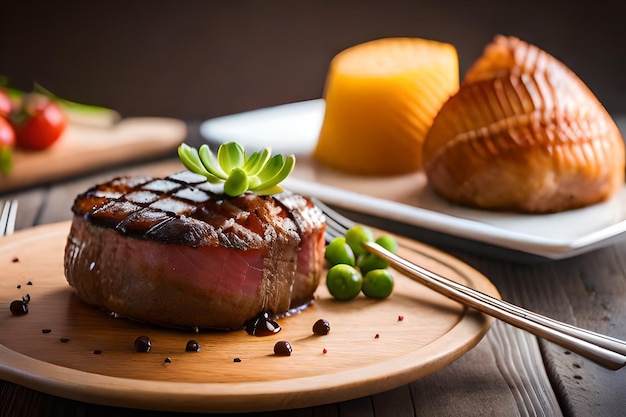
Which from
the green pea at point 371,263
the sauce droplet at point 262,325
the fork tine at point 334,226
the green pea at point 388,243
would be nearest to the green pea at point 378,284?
the green pea at point 371,263

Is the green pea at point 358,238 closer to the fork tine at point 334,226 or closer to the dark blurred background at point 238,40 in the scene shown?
the fork tine at point 334,226

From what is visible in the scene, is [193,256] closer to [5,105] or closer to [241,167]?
[241,167]

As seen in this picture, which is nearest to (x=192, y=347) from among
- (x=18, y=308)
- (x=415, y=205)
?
(x=18, y=308)

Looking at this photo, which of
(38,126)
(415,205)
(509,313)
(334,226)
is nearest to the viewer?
(509,313)

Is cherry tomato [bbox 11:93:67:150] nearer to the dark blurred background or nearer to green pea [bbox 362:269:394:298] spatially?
the dark blurred background

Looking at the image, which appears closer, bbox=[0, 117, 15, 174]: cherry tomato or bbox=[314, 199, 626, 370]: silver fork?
bbox=[314, 199, 626, 370]: silver fork

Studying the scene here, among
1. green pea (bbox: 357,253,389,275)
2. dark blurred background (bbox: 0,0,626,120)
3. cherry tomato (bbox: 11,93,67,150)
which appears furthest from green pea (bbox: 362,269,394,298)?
dark blurred background (bbox: 0,0,626,120)

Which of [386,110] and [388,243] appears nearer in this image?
[388,243]
